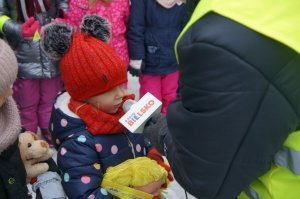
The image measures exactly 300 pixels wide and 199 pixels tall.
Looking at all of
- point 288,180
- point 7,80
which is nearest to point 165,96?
point 7,80

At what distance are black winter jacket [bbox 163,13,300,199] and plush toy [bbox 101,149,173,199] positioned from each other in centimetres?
52

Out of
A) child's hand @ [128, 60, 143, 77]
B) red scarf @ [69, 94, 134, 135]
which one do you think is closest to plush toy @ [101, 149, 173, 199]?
red scarf @ [69, 94, 134, 135]

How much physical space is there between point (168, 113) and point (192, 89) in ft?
0.51

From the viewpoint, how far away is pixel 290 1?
2.55ft

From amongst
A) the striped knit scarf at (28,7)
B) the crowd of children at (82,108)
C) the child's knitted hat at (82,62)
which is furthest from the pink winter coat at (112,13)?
the child's knitted hat at (82,62)

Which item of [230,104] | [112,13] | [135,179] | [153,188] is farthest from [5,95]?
[112,13]

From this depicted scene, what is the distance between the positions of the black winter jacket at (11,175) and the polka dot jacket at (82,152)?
174 mm

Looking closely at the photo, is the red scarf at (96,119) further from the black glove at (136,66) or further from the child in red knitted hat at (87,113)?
the black glove at (136,66)

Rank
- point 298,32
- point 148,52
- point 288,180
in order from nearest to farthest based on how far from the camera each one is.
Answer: point 298,32 < point 288,180 < point 148,52

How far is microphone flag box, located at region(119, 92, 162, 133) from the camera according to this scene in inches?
52.1

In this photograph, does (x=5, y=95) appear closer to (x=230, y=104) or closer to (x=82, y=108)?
(x=82, y=108)

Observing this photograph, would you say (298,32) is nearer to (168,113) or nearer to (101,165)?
(168,113)

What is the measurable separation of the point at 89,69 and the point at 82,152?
13.4 inches

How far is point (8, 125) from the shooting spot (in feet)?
4.39
